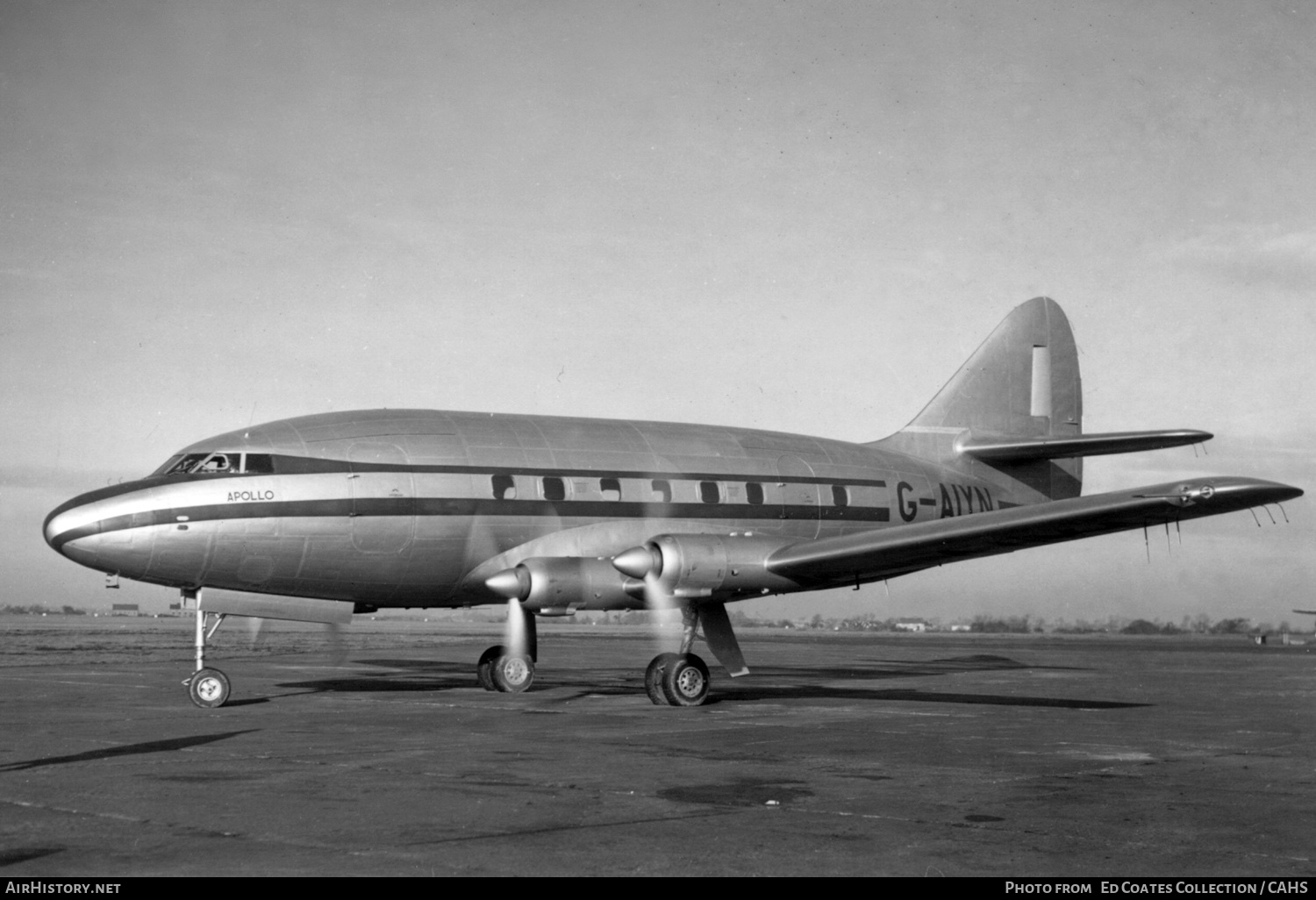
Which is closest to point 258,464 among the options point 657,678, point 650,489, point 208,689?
point 208,689

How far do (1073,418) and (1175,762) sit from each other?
16311mm

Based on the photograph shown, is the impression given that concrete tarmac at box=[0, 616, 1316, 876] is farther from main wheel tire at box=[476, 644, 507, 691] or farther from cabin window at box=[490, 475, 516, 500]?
cabin window at box=[490, 475, 516, 500]

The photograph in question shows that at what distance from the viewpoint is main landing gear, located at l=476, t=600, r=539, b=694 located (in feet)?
65.0

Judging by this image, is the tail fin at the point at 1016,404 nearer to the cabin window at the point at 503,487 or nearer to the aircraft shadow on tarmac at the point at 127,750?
the cabin window at the point at 503,487

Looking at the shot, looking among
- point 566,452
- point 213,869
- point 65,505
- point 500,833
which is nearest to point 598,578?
point 566,452

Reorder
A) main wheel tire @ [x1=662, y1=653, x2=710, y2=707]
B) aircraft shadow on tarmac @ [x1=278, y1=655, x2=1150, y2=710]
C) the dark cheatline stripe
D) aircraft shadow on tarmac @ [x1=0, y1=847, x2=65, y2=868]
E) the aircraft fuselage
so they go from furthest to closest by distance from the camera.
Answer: aircraft shadow on tarmac @ [x1=278, y1=655, x2=1150, y2=710] < main wheel tire @ [x1=662, y1=653, x2=710, y2=707] < the aircraft fuselage < the dark cheatline stripe < aircraft shadow on tarmac @ [x1=0, y1=847, x2=65, y2=868]

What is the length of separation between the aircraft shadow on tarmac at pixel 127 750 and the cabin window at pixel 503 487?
20.7ft

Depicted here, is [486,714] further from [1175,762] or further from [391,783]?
[1175,762]

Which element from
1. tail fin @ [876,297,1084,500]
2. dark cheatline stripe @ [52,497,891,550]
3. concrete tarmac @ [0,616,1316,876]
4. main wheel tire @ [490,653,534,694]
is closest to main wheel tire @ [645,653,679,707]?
concrete tarmac @ [0,616,1316,876]

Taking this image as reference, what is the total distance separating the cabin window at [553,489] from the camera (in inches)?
773

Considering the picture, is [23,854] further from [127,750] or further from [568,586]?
[568,586]

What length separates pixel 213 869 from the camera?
6512mm

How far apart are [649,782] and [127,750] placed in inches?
207

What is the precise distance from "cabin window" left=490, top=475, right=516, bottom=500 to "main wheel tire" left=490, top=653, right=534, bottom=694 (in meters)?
2.70
